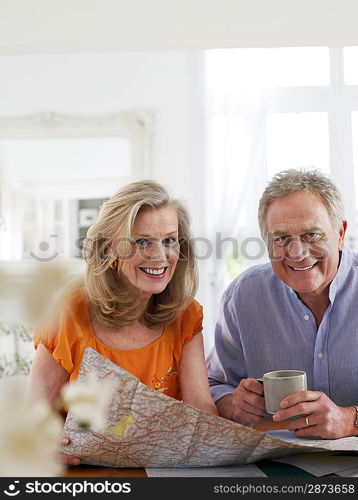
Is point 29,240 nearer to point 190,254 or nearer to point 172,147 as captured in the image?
point 172,147

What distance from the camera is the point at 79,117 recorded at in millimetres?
3842

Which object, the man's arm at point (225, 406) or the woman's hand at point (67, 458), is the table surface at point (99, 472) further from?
the man's arm at point (225, 406)

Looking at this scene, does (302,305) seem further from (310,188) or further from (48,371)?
(48,371)

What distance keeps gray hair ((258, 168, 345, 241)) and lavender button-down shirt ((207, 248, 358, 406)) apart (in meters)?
0.13

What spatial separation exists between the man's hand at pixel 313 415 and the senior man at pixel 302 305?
29 cm

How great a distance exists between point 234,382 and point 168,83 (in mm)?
2871

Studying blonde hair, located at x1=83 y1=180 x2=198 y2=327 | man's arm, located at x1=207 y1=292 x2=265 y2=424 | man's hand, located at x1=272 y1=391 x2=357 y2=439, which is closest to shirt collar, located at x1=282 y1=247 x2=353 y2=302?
man's arm, located at x1=207 y1=292 x2=265 y2=424

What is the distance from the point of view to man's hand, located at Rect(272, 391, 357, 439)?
941 millimetres

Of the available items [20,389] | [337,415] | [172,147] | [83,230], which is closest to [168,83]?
[172,147]

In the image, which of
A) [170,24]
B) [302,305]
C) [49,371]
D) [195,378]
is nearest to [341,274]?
[302,305]

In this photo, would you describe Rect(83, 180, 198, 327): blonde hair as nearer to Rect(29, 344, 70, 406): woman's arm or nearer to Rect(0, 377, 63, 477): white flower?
Rect(29, 344, 70, 406): woman's arm

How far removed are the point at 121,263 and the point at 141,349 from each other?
18 cm

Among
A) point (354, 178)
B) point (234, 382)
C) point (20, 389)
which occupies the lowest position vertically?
point (234, 382)

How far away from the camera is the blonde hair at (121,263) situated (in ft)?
3.94
